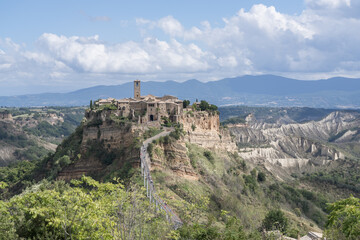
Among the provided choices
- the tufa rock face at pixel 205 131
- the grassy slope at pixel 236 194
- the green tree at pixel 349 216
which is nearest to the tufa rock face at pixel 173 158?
the grassy slope at pixel 236 194

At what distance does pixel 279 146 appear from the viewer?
485 ft

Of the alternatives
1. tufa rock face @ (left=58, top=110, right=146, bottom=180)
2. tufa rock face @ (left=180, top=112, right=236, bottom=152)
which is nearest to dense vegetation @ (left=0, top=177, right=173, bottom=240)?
tufa rock face @ (left=58, top=110, right=146, bottom=180)

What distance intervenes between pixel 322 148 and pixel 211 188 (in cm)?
10134

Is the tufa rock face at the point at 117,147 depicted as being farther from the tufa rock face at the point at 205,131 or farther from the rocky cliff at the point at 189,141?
the tufa rock face at the point at 205,131

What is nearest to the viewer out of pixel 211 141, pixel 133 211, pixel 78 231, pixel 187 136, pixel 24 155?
pixel 78 231

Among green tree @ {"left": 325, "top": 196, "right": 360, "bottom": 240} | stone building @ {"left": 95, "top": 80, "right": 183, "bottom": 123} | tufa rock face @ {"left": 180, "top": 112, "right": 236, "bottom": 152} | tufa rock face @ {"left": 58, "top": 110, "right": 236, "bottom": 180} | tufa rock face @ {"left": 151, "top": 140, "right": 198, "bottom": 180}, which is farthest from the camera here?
tufa rock face @ {"left": 180, "top": 112, "right": 236, "bottom": 152}

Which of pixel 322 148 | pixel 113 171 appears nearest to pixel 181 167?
pixel 113 171

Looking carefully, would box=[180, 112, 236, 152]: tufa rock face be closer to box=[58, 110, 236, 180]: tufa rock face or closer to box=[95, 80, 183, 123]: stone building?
box=[95, 80, 183, 123]: stone building

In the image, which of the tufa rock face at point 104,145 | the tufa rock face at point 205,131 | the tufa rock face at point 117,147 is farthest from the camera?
the tufa rock face at point 205,131

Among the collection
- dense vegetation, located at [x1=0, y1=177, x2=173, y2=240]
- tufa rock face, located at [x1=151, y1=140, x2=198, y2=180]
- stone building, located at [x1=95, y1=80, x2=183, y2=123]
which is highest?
stone building, located at [x1=95, y1=80, x2=183, y2=123]

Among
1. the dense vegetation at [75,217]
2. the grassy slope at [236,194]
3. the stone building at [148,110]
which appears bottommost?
the grassy slope at [236,194]

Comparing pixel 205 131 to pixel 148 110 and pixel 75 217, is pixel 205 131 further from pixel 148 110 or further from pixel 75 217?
pixel 75 217

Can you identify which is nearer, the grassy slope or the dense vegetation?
the dense vegetation

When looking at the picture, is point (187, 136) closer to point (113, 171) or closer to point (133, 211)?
point (113, 171)
